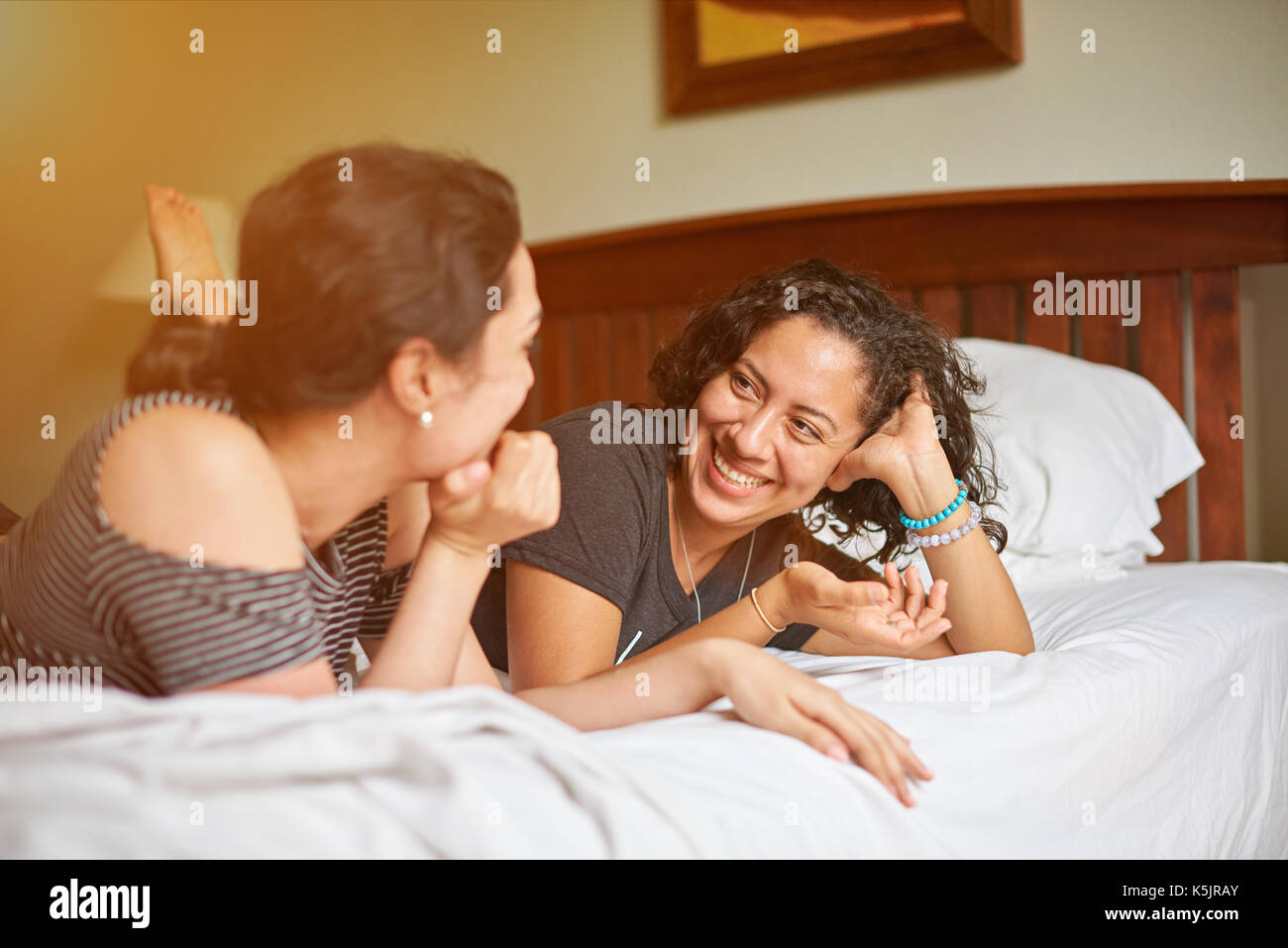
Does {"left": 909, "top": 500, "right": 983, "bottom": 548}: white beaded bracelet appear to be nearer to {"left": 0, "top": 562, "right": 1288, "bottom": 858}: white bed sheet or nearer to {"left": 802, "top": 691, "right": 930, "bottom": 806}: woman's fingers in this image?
{"left": 0, "top": 562, "right": 1288, "bottom": 858}: white bed sheet

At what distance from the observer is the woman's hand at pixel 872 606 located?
921 mm

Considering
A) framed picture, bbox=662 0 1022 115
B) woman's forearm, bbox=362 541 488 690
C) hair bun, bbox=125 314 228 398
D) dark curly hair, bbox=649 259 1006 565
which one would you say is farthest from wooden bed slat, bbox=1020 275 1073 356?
hair bun, bbox=125 314 228 398

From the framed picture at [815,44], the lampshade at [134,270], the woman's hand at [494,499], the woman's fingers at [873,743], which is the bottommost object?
the woman's fingers at [873,743]

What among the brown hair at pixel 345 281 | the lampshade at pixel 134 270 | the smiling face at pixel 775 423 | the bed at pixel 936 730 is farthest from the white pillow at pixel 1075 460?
the lampshade at pixel 134 270

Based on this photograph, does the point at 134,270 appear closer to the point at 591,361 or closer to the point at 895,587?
the point at 591,361

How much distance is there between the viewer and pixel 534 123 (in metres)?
2.36

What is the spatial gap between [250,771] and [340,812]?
1.9 inches

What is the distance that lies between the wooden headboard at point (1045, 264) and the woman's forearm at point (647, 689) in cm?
73

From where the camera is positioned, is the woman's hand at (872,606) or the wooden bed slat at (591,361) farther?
the wooden bed slat at (591,361)

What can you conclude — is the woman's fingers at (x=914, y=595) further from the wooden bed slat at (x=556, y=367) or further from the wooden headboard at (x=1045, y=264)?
the wooden bed slat at (x=556, y=367)

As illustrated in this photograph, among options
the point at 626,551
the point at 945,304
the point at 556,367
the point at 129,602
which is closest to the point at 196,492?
the point at 129,602

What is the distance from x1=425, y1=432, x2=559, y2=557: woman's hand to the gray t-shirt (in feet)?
0.74

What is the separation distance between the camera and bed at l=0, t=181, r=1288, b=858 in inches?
21.1

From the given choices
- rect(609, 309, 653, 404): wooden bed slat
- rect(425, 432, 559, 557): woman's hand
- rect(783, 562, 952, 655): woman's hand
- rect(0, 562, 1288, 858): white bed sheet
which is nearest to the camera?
rect(0, 562, 1288, 858): white bed sheet
